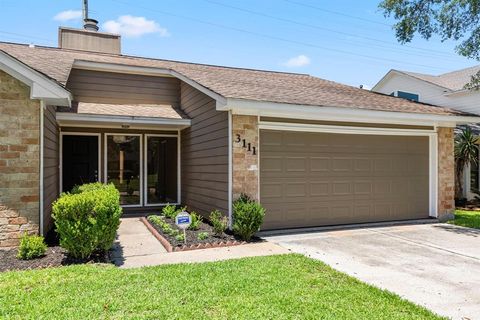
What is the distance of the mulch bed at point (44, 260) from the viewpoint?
5559 mm

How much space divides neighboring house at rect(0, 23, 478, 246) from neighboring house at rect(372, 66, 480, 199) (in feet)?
24.5

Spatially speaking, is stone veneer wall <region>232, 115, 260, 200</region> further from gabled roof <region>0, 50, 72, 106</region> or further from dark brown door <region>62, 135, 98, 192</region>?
dark brown door <region>62, 135, 98, 192</region>

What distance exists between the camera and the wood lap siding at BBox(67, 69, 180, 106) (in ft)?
35.8

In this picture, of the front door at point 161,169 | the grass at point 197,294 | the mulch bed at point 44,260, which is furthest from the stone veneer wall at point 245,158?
the front door at point 161,169

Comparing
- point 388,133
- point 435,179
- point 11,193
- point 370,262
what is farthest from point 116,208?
point 435,179

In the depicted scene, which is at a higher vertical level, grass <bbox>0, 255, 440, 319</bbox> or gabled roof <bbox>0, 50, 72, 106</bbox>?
gabled roof <bbox>0, 50, 72, 106</bbox>

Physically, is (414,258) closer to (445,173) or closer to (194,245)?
(194,245)

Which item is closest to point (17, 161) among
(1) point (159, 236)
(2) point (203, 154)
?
(1) point (159, 236)

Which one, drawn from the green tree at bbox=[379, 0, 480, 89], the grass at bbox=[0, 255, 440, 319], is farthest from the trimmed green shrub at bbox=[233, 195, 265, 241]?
the green tree at bbox=[379, 0, 480, 89]

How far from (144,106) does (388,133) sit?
7.10 metres

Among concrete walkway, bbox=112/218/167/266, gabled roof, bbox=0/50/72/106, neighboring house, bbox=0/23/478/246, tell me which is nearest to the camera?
gabled roof, bbox=0/50/72/106

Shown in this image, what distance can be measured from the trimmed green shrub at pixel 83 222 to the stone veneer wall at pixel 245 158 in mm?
2837

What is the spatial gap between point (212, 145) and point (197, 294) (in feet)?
15.8

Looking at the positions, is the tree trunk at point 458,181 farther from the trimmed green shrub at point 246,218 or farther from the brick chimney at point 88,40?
the brick chimney at point 88,40
